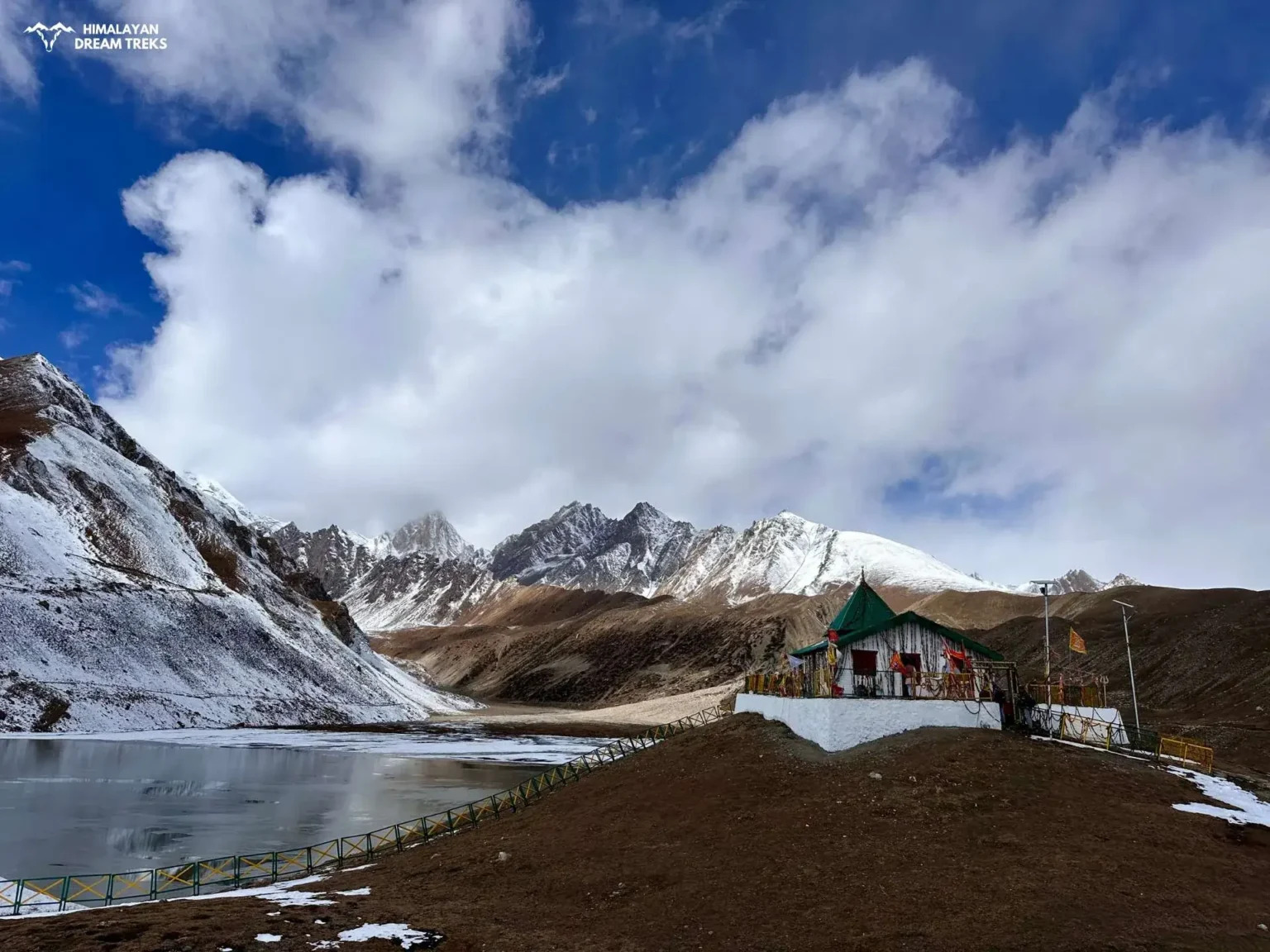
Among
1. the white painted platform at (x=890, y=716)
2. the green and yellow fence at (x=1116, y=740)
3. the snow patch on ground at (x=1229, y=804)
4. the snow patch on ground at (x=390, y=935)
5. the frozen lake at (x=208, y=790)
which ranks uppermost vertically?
the white painted platform at (x=890, y=716)

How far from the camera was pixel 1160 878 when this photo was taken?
17266 millimetres

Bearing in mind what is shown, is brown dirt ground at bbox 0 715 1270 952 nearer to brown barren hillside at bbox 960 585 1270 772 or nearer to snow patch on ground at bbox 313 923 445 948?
snow patch on ground at bbox 313 923 445 948

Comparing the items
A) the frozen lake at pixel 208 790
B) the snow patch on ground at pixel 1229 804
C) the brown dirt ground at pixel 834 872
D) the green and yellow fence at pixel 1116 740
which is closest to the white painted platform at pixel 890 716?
the brown dirt ground at pixel 834 872

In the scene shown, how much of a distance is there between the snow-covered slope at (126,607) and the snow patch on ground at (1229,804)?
84822 millimetres

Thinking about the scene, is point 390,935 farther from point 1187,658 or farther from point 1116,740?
point 1187,658

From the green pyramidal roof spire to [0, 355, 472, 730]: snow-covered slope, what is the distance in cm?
7270

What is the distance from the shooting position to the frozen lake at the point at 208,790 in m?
29.8

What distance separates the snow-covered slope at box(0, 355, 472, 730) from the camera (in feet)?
245

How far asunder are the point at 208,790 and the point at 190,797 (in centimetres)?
298

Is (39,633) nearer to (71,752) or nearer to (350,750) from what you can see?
(71,752)

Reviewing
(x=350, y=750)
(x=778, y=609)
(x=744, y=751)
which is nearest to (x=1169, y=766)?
(x=744, y=751)

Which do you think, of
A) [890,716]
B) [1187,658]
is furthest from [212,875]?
[1187,658]

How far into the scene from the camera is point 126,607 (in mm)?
85562

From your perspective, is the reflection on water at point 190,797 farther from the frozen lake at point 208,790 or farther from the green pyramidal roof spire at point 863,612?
the green pyramidal roof spire at point 863,612
